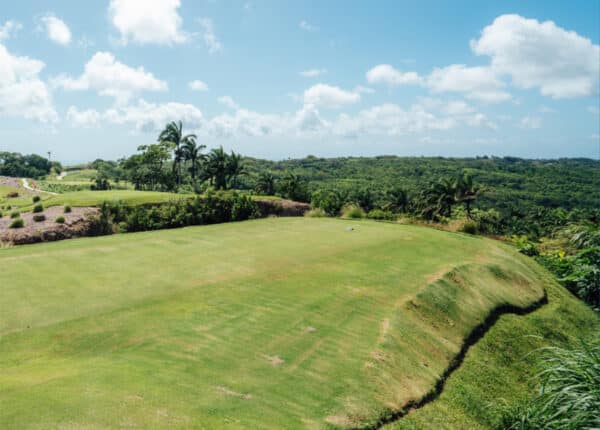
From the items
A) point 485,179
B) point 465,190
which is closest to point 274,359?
point 465,190

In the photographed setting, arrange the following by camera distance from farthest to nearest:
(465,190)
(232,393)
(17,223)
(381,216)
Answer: (465,190) < (381,216) < (17,223) < (232,393)

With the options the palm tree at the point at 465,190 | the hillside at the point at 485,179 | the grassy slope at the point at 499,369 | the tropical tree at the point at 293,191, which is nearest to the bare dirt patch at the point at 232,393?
the grassy slope at the point at 499,369

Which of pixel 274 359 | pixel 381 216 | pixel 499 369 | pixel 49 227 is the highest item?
pixel 381 216

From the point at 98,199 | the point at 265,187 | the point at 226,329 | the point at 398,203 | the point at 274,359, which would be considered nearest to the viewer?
the point at 274,359

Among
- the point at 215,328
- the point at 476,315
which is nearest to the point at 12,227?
the point at 215,328

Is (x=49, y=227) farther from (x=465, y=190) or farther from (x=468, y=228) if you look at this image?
(x=465, y=190)

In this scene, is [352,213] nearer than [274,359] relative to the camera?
No
